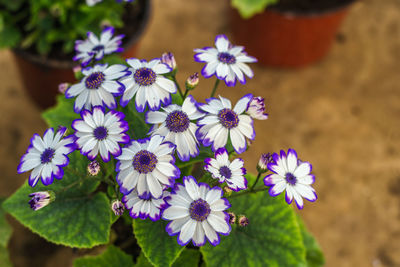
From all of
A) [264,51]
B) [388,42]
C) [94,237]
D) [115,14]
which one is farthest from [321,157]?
[94,237]

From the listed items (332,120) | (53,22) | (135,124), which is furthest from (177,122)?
(332,120)

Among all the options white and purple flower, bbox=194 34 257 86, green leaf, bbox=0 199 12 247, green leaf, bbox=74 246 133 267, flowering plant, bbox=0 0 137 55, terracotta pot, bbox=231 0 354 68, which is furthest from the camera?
terracotta pot, bbox=231 0 354 68

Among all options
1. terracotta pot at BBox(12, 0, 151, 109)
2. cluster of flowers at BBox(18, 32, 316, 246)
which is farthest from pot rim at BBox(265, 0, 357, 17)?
cluster of flowers at BBox(18, 32, 316, 246)

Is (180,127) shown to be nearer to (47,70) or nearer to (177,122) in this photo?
(177,122)

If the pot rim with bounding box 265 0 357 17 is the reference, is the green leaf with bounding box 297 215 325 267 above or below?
below

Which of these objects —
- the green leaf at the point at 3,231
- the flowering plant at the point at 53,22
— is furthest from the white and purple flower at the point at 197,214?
the flowering plant at the point at 53,22

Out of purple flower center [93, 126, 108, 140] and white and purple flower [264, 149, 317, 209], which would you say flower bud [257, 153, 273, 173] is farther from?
purple flower center [93, 126, 108, 140]
